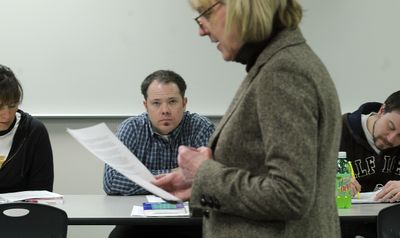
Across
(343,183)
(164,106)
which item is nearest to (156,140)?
(164,106)

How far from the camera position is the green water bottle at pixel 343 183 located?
239cm

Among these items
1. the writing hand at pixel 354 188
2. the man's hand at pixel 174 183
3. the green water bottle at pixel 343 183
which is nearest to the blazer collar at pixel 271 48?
the man's hand at pixel 174 183

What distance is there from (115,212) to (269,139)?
1449 millimetres

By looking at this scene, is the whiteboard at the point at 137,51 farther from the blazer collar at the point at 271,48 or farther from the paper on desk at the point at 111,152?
the blazer collar at the point at 271,48

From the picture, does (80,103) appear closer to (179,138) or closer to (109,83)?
(109,83)

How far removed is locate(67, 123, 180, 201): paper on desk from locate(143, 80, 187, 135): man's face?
162 cm

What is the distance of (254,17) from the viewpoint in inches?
41.9

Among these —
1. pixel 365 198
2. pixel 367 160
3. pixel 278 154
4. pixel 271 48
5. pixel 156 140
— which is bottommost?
pixel 365 198

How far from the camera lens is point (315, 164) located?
1.04m

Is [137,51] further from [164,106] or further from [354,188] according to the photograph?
[354,188]

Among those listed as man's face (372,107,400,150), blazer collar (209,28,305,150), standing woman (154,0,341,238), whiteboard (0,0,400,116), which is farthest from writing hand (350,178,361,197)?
blazer collar (209,28,305,150)

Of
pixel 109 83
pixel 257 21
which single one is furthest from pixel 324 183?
pixel 109 83

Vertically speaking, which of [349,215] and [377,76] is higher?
[377,76]

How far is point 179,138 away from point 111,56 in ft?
3.17
